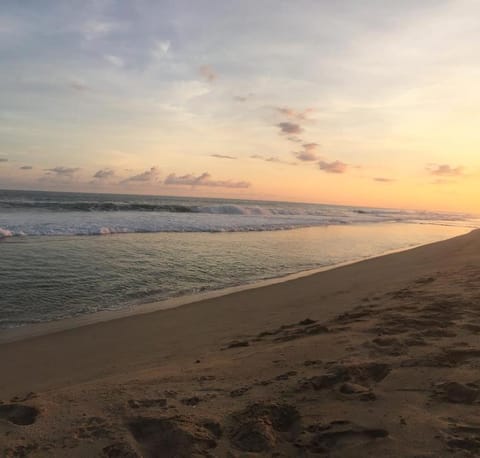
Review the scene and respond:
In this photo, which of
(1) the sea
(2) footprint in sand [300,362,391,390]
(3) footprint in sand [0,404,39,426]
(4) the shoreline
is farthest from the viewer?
(1) the sea

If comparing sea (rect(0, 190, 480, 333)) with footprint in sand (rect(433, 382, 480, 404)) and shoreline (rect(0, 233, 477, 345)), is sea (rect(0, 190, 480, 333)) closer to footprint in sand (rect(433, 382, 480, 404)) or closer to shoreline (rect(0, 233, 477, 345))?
shoreline (rect(0, 233, 477, 345))

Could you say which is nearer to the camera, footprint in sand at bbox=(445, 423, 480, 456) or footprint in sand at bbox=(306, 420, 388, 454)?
footprint in sand at bbox=(445, 423, 480, 456)

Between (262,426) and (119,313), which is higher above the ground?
(262,426)

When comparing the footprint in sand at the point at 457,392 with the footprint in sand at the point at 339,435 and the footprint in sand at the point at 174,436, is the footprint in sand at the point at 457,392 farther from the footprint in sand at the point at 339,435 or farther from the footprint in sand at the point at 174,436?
the footprint in sand at the point at 174,436

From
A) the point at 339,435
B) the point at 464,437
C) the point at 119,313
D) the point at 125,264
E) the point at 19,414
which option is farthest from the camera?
the point at 125,264

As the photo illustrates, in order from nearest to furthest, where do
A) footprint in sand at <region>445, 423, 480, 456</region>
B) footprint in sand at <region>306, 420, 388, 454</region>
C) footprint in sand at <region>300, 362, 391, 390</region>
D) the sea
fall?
footprint in sand at <region>445, 423, 480, 456</region> → footprint in sand at <region>306, 420, 388, 454</region> → footprint in sand at <region>300, 362, 391, 390</region> → the sea

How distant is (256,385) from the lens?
353 cm

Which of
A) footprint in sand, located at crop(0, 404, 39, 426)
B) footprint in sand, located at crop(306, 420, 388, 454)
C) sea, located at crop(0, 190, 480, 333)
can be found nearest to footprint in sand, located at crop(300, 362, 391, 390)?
footprint in sand, located at crop(306, 420, 388, 454)

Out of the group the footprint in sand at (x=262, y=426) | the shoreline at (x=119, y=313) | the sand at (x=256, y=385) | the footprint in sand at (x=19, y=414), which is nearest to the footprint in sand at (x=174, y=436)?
the sand at (x=256, y=385)

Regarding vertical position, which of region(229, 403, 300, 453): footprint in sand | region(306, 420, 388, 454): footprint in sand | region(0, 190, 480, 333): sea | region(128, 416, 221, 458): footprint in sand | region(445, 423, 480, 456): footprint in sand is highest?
region(445, 423, 480, 456): footprint in sand

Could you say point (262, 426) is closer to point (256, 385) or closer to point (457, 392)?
point (256, 385)

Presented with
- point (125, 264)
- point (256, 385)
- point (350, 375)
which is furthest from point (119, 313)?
point (350, 375)

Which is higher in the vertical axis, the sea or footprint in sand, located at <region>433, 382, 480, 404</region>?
footprint in sand, located at <region>433, 382, 480, 404</region>

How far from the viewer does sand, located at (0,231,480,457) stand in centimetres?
260
